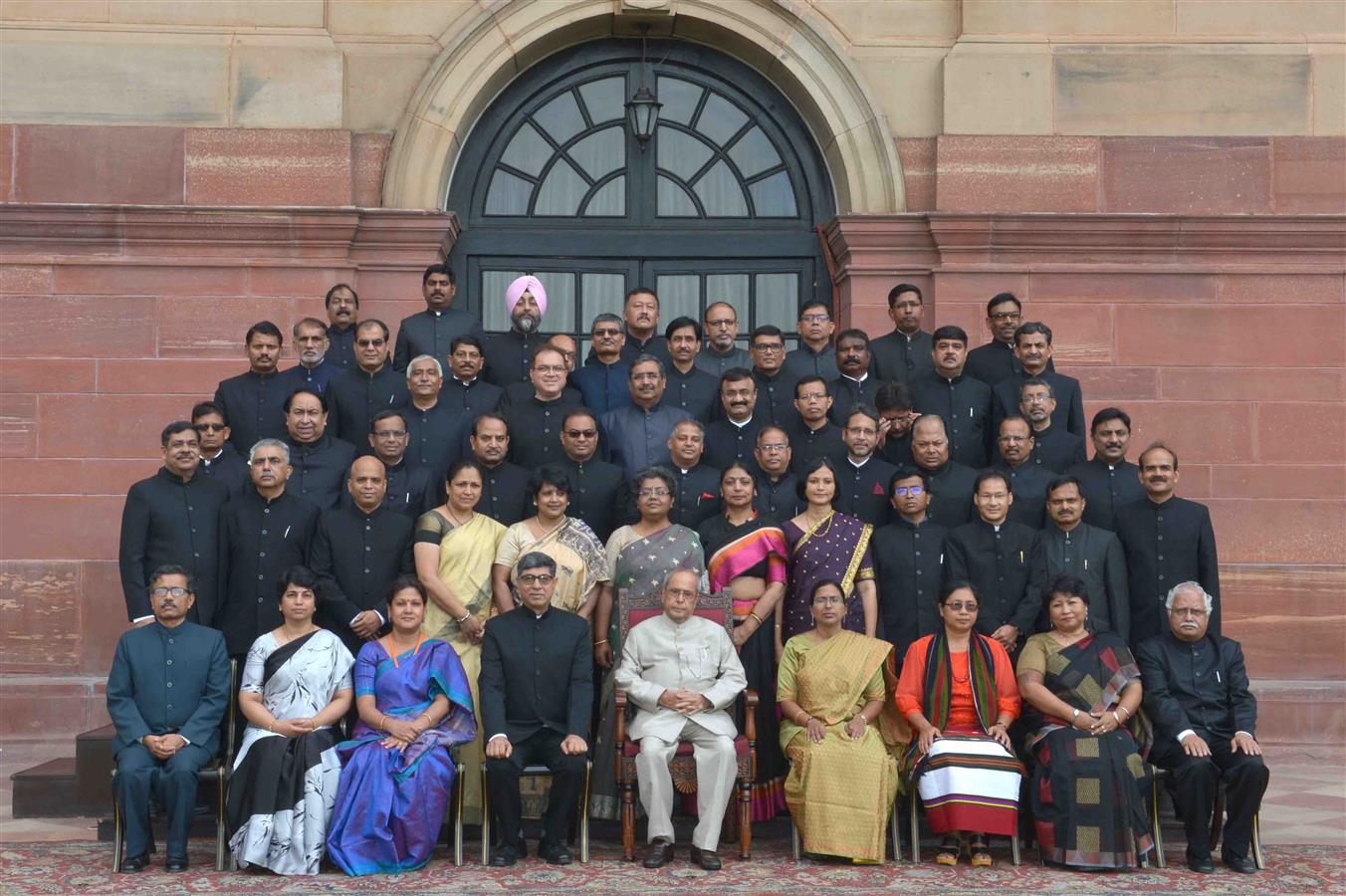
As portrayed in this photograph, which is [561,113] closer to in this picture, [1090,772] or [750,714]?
[750,714]

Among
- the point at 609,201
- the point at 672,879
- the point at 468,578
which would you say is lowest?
the point at 672,879

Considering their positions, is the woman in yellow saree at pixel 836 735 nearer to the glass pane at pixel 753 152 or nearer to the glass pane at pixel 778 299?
the glass pane at pixel 778 299

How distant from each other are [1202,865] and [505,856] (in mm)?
2858

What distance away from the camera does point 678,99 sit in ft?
36.5

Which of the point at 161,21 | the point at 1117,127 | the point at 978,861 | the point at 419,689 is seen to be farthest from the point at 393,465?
the point at 1117,127

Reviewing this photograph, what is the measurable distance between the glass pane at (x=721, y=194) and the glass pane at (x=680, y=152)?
91 mm

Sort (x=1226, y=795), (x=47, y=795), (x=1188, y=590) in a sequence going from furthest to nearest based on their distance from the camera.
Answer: (x=47, y=795) < (x=1188, y=590) < (x=1226, y=795)

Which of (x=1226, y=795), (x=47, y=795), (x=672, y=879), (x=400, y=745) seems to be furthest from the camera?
(x=47, y=795)

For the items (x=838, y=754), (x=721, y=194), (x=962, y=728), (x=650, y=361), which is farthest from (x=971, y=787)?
(x=721, y=194)

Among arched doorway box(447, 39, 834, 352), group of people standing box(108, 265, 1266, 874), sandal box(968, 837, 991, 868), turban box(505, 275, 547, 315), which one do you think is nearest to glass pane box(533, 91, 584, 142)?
arched doorway box(447, 39, 834, 352)

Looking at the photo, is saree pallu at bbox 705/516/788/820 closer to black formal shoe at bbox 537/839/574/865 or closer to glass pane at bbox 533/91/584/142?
black formal shoe at bbox 537/839/574/865

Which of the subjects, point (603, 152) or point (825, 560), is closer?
point (825, 560)

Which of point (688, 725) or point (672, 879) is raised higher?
point (688, 725)

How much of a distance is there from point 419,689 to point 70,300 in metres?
4.29
